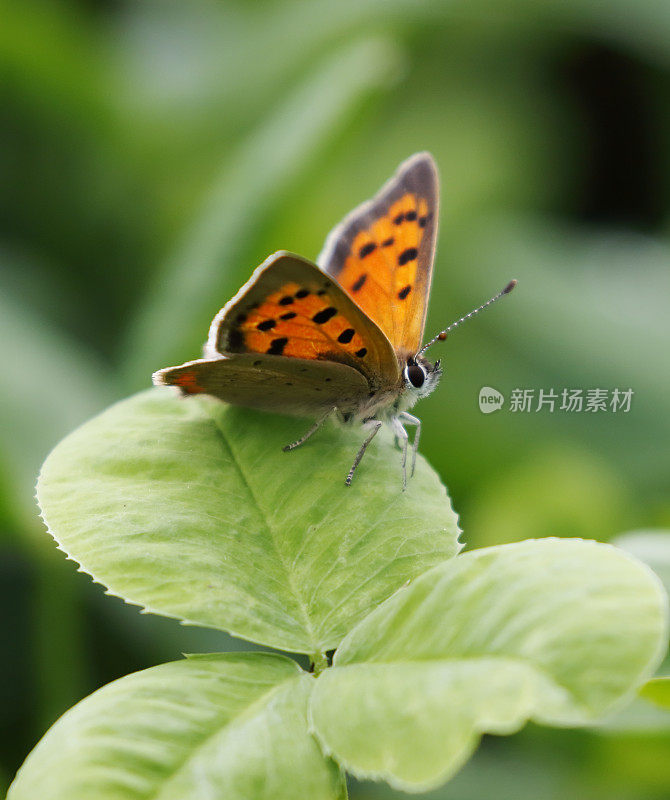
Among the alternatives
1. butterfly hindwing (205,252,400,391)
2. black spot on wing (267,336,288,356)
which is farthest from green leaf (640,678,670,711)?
black spot on wing (267,336,288,356)

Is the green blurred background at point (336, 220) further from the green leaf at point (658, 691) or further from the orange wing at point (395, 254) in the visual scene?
the orange wing at point (395, 254)

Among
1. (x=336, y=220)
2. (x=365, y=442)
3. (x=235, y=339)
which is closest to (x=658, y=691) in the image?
(x=365, y=442)

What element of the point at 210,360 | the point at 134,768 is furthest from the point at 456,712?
the point at 210,360

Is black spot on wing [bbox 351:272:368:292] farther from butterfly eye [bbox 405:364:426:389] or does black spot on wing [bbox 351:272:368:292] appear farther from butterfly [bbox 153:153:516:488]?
butterfly eye [bbox 405:364:426:389]

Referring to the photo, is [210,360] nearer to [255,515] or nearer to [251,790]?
[255,515]

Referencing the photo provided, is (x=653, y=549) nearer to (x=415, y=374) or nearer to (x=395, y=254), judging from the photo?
(x=415, y=374)
